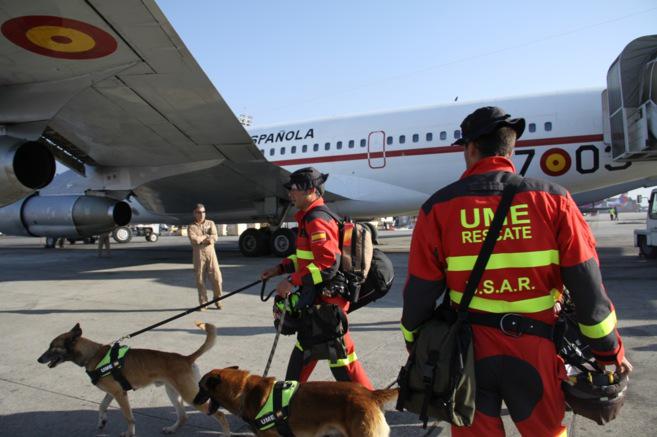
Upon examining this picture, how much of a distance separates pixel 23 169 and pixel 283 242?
917 cm

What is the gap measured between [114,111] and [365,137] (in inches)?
278

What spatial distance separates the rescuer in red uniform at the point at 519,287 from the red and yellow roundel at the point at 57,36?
495 centimetres

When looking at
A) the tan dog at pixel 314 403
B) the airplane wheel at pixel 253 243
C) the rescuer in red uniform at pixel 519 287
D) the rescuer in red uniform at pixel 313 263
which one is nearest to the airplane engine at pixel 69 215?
the airplane wheel at pixel 253 243

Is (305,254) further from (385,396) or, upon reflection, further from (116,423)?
(116,423)

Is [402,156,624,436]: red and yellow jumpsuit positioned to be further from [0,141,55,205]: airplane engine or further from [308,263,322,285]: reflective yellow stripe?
[0,141,55,205]: airplane engine

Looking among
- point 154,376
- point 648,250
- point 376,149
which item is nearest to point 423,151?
point 376,149

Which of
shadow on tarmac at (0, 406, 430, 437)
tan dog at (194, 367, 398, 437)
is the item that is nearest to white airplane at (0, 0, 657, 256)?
shadow on tarmac at (0, 406, 430, 437)

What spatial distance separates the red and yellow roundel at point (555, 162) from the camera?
11.3 meters

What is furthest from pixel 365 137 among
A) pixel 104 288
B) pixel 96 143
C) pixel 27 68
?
pixel 27 68

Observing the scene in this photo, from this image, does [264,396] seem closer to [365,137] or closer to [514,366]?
[514,366]

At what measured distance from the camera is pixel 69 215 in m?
12.4

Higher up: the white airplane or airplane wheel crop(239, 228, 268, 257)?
the white airplane

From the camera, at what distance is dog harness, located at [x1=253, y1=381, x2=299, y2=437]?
2.51 m

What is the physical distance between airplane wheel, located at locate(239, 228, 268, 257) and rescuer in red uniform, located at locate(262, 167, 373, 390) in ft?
37.8
